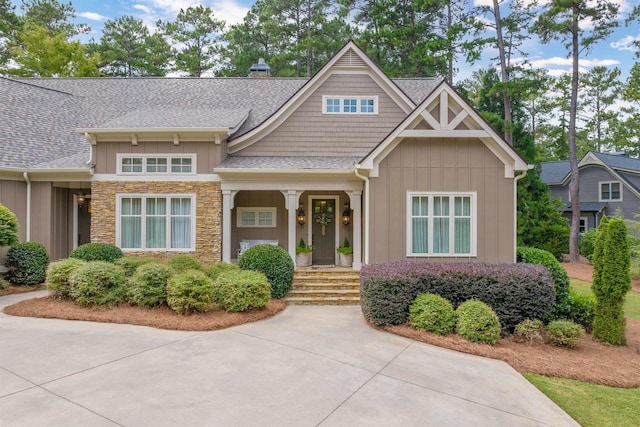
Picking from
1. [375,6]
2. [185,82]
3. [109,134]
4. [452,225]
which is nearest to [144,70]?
[185,82]

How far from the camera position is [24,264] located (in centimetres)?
960

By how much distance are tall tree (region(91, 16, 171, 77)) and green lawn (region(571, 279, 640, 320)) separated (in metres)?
30.1

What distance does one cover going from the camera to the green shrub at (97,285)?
24.4ft

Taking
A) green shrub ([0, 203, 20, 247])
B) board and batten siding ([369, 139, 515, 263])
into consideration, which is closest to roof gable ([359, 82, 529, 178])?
board and batten siding ([369, 139, 515, 263])

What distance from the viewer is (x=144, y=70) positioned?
27734 mm

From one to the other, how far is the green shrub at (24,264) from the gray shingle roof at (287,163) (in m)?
5.68

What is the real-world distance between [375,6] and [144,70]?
1855 cm

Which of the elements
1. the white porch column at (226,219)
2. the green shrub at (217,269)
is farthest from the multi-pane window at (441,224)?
the white porch column at (226,219)

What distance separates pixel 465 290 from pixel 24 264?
11458 millimetres

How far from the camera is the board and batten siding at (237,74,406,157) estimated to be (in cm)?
1164

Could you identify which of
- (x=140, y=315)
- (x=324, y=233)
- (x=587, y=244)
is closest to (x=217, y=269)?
(x=140, y=315)

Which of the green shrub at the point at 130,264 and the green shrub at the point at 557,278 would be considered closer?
the green shrub at the point at 557,278

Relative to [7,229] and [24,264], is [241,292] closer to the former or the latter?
[7,229]

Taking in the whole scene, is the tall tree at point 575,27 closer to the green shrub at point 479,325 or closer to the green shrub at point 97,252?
the green shrub at point 479,325
